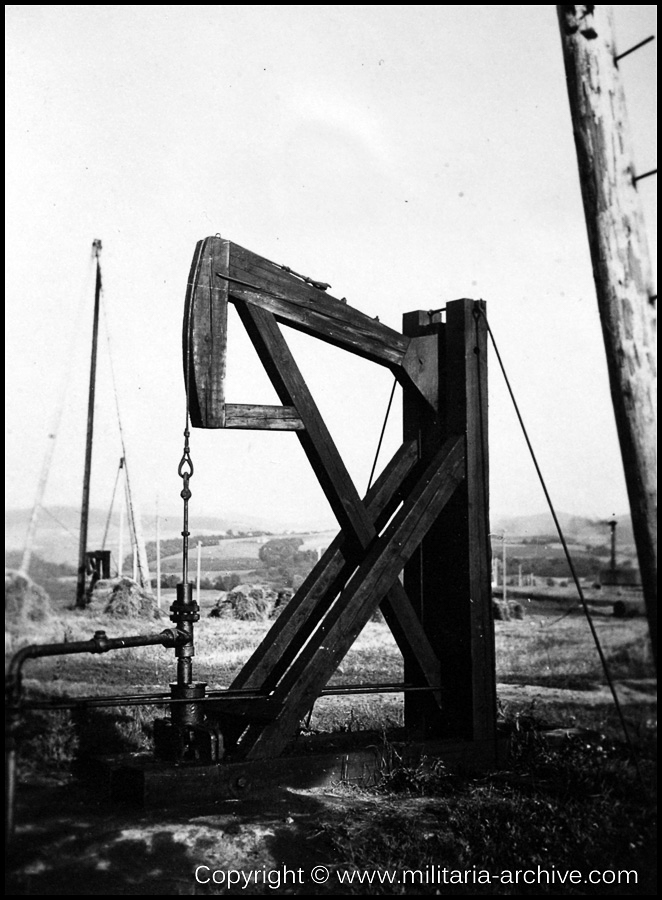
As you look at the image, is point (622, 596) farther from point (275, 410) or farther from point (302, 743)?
point (275, 410)

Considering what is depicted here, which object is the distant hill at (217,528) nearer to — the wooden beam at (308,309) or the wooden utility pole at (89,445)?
the wooden utility pole at (89,445)

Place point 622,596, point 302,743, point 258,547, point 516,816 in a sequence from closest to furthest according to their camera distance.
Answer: point 516,816, point 302,743, point 622,596, point 258,547

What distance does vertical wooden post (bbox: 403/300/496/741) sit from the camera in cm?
568

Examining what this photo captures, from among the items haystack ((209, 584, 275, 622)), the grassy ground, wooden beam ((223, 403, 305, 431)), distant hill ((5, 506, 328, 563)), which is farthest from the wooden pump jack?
haystack ((209, 584, 275, 622))

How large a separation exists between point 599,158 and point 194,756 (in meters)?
3.68

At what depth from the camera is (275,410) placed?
5141 mm

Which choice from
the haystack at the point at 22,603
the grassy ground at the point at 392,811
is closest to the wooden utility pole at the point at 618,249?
the grassy ground at the point at 392,811

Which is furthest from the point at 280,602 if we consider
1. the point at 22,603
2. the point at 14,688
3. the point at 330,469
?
the point at 14,688

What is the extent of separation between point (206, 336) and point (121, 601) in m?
4.29

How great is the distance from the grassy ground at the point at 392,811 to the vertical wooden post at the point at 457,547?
500 mm

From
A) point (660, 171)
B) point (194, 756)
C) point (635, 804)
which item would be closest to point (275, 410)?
point (194, 756)

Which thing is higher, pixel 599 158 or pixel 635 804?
pixel 599 158

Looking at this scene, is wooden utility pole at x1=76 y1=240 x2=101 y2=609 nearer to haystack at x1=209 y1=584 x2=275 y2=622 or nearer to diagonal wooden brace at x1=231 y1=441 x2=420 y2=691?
haystack at x1=209 y1=584 x2=275 y2=622

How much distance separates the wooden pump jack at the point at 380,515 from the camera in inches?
196
